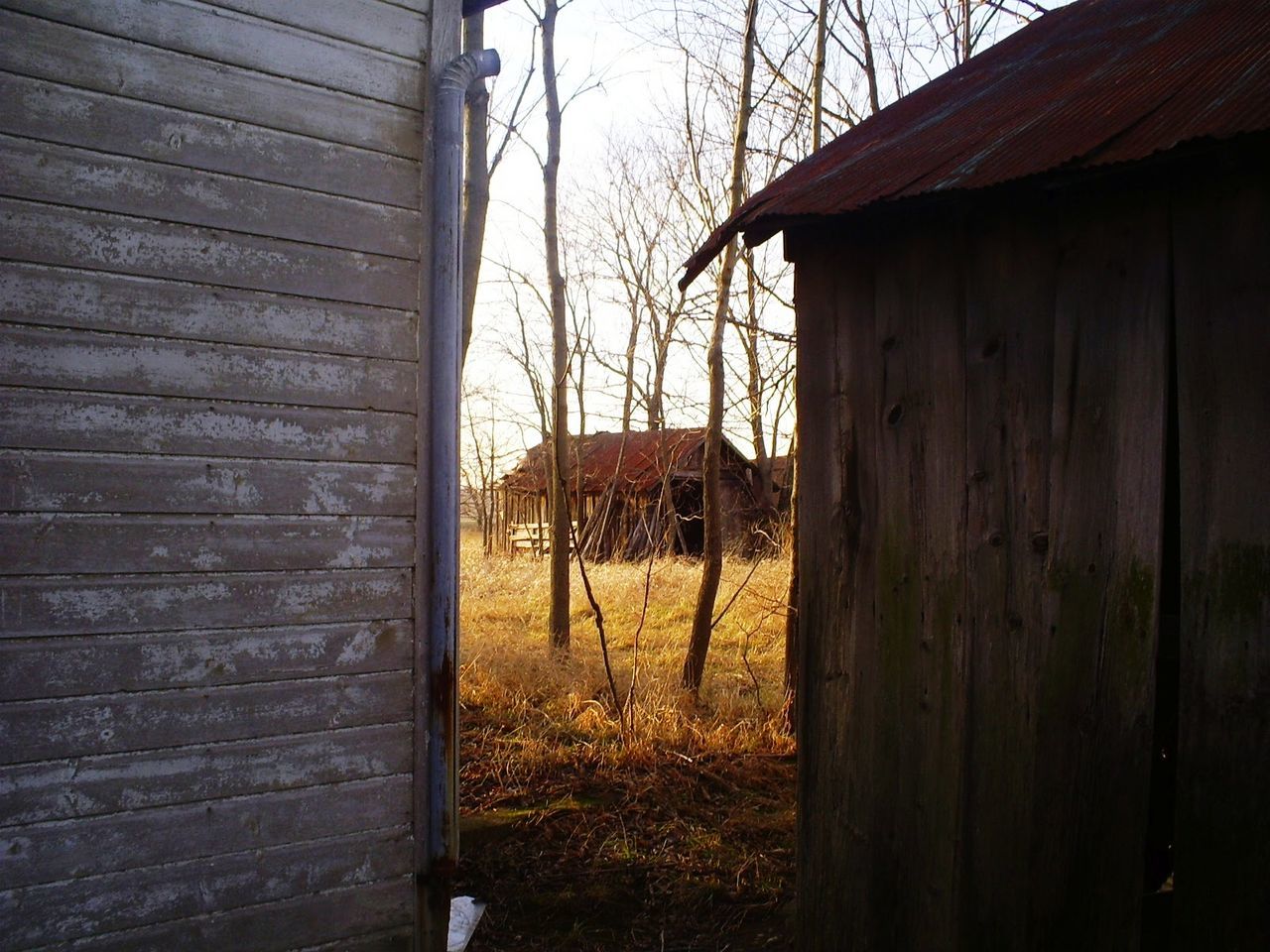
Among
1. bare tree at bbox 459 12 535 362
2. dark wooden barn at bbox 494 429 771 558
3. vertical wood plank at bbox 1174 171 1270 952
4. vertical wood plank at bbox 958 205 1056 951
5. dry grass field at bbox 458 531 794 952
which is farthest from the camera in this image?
dark wooden barn at bbox 494 429 771 558

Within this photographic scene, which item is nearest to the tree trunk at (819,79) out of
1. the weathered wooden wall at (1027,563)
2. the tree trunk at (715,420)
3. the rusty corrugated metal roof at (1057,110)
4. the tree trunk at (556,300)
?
the tree trunk at (715,420)

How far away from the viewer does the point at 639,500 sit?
23141mm

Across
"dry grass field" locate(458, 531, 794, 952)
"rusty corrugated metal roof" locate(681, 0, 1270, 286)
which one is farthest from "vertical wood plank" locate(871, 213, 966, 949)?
"dry grass field" locate(458, 531, 794, 952)

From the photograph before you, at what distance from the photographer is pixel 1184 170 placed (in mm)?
2633

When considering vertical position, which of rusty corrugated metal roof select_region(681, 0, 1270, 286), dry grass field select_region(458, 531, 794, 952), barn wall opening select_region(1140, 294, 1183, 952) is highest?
rusty corrugated metal roof select_region(681, 0, 1270, 286)

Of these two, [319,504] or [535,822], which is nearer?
[319,504]

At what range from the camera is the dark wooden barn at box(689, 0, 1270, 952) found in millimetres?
2518

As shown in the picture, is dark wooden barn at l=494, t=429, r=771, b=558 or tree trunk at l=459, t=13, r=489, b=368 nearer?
tree trunk at l=459, t=13, r=489, b=368

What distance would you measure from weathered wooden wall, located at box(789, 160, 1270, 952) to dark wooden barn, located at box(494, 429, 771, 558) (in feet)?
50.9

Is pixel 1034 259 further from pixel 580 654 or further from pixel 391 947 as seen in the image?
pixel 580 654

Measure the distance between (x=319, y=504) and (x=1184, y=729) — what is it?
2.56 metres

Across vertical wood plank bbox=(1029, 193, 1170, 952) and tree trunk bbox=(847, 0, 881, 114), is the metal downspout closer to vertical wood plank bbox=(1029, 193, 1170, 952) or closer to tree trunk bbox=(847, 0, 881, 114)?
vertical wood plank bbox=(1029, 193, 1170, 952)

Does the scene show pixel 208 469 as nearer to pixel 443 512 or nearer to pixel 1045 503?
pixel 443 512

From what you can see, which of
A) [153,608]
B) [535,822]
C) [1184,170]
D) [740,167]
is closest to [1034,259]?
[1184,170]
